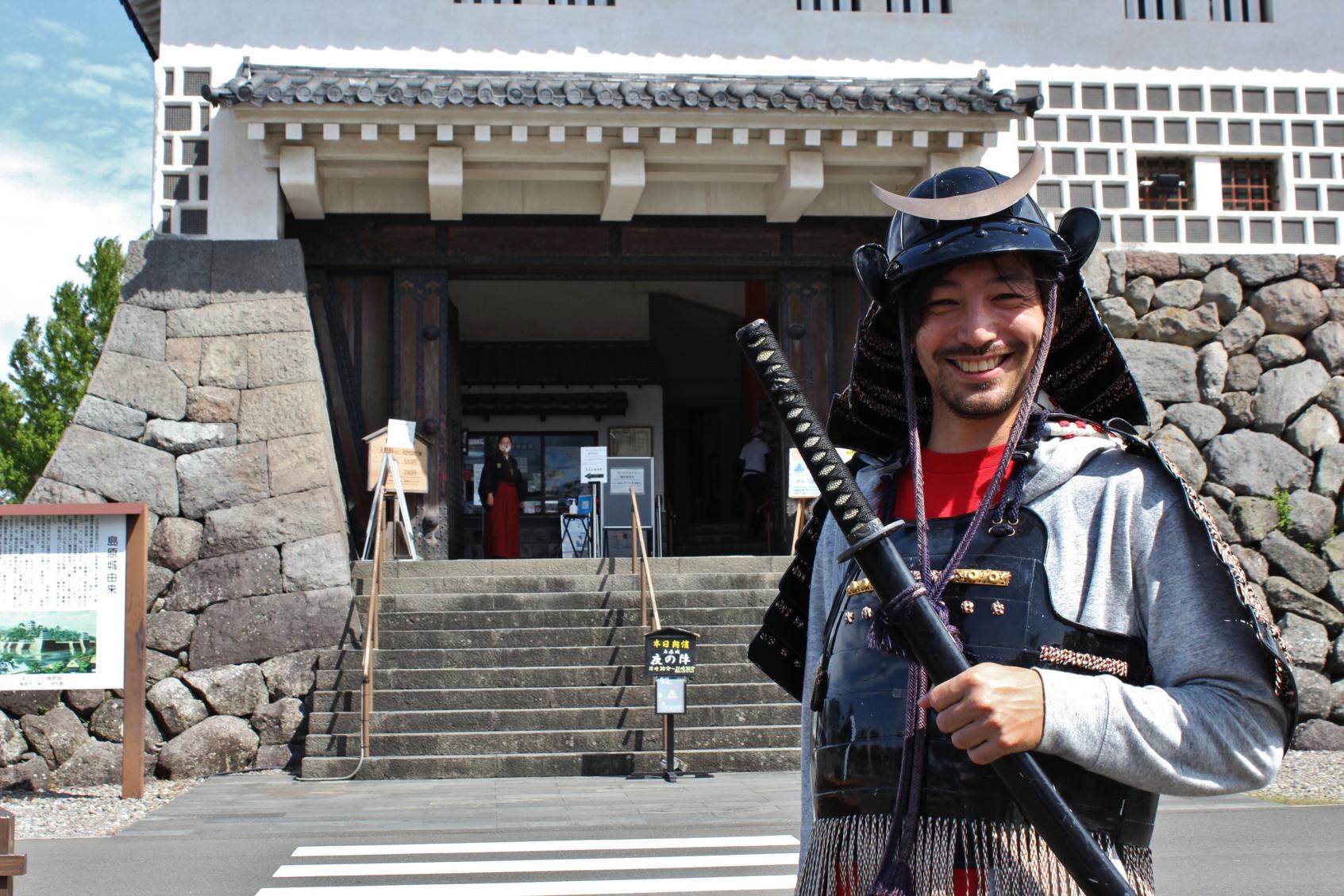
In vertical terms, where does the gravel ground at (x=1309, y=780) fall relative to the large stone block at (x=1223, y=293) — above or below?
below

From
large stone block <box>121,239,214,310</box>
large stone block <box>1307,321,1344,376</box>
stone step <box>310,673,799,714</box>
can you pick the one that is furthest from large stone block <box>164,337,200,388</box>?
large stone block <box>1307,321,1344,376</box>

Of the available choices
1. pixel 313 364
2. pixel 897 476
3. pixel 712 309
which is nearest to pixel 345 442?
pixel 313 364

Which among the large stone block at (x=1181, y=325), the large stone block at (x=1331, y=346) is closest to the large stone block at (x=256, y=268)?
the large stone block at (x=1181, y=325)

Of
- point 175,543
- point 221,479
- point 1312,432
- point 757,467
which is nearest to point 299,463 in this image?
point 221,479

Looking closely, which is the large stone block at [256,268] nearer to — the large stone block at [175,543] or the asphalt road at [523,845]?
the large stone block at [175,543]

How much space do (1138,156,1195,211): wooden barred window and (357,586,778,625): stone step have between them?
6.58 meters

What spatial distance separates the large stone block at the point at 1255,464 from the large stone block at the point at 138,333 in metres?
10.8

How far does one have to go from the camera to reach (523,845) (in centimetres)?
740

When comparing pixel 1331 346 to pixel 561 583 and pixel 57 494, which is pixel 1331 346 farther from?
pixel 57 494

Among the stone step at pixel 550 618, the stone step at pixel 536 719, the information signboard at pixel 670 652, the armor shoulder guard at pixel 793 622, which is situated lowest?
the stone step at pixel 536 719

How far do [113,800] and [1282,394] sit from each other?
11820 millimetres

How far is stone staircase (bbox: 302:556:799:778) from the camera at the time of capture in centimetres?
1039

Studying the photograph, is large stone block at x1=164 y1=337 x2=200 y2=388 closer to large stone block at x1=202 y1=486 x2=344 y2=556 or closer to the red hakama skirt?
large stone block at x1=202 y1=486 x2=344 y2=556

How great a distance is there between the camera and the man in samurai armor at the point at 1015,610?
1.79 m
